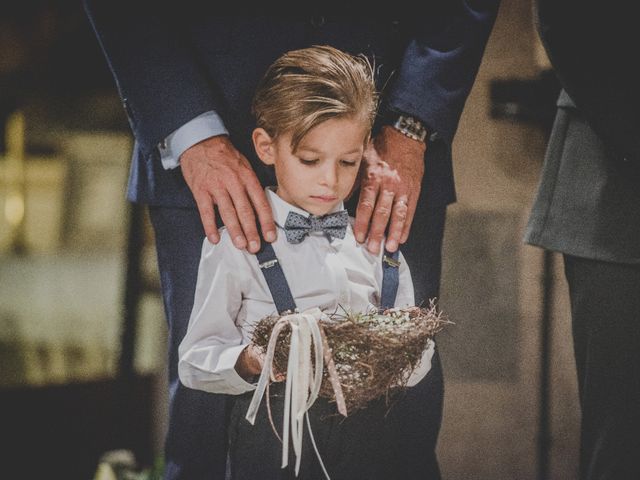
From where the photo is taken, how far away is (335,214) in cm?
162

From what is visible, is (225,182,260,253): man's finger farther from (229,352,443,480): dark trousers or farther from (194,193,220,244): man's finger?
(229,352,443,480): dark trousers

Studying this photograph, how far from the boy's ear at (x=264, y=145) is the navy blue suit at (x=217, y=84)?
145mm

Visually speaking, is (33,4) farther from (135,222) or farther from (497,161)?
(497,161)

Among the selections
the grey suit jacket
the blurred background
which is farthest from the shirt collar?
the blurred background

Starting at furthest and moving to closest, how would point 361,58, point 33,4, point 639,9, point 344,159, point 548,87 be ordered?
point 33,4 → point 548,87 → point 639,9 → point 361,58 → point 344,159

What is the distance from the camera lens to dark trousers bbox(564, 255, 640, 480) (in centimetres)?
177

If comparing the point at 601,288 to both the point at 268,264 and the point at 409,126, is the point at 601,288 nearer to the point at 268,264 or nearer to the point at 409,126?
the point at 409,126

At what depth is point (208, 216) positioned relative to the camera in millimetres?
1629

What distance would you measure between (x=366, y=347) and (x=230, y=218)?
1.30ft

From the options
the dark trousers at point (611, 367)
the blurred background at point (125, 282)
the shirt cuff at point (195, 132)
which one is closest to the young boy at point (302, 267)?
the shirt cuff at point (195, 132)

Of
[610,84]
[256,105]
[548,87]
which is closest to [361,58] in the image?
[256,105]

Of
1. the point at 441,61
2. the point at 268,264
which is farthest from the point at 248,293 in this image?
the point at 441,61

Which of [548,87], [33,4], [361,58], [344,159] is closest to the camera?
[344,159]

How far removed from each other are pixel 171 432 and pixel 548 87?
5.26 feet
